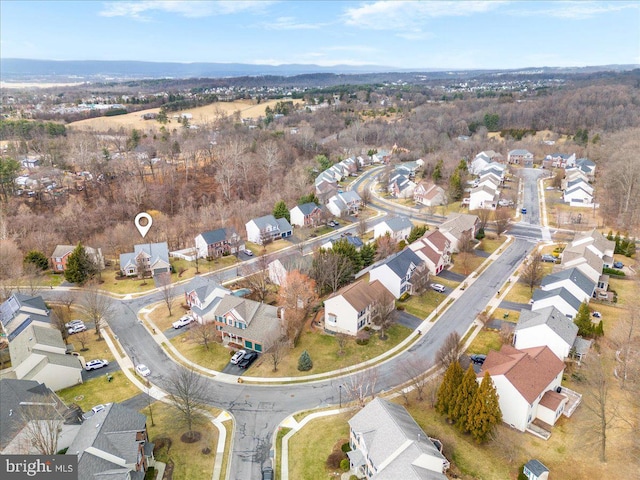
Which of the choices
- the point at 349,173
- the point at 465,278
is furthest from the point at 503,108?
the point at 465,278

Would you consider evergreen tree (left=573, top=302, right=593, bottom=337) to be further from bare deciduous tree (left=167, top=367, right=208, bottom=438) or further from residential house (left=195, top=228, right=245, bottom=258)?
residential house (left=195, top=228, right=245, bottom=258)

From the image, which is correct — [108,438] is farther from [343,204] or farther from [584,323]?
[343,204]

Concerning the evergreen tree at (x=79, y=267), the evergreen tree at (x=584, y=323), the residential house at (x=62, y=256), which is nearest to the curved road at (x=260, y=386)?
the evergreen tree at (x=79, y=267)

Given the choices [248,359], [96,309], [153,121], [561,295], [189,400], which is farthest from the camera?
[153,121]

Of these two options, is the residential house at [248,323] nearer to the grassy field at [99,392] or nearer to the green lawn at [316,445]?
the grassy field at [99,392]

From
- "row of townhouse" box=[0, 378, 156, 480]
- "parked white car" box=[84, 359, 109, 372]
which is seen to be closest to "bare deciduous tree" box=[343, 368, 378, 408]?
"row of townhouse" box=[0, 378, 156, 480]

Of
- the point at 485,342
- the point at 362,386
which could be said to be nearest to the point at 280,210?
the point at 485,342

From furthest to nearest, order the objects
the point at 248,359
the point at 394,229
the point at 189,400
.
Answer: the point at 394,229 → the point at 248,359 → the point at 189,400
